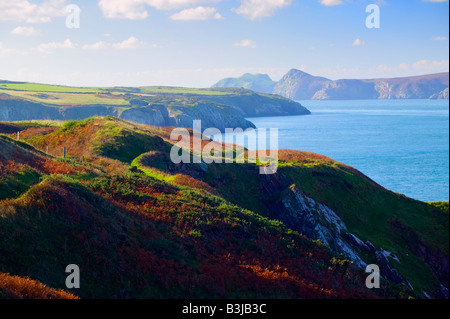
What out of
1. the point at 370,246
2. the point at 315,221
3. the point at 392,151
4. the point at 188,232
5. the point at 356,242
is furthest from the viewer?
the point at 392,151

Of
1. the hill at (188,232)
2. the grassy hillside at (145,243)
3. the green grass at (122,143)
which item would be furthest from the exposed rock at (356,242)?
the green grass at (122,143)

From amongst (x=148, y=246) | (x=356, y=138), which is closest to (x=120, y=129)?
(x=148, y=246)

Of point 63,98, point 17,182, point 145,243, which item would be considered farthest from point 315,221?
point 63,98

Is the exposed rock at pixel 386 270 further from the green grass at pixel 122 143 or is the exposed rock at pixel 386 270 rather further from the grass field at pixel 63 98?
the grass field at pixel 63 98

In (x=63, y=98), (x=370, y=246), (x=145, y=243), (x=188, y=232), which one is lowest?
(x=370, y=246)

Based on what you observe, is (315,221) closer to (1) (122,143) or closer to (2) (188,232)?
(2) (188,232)

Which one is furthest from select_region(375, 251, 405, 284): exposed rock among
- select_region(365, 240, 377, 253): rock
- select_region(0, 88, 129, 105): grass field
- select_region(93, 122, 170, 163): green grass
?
select_region(0, 88, 129, 105): grass field

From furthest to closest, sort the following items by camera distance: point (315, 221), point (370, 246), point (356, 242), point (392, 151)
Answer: point (392, 151), point (315, 221), point (356, 242), point (370, 246)

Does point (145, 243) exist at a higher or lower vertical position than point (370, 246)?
higher

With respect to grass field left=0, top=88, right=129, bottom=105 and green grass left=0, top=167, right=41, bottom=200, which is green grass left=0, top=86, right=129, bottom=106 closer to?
grass field left=0, top=88, right=129, bottom=105
